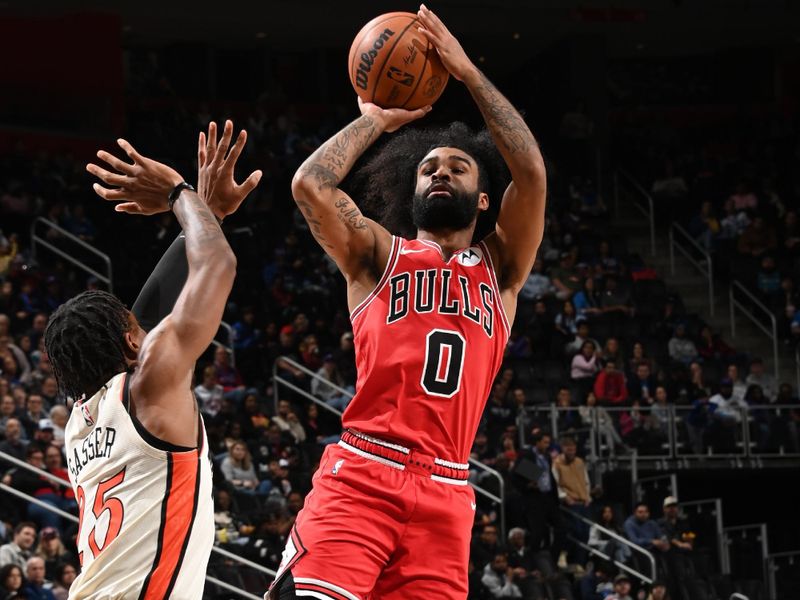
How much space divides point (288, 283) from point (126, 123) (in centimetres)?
528

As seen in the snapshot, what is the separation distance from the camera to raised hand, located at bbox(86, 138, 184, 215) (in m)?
3.85

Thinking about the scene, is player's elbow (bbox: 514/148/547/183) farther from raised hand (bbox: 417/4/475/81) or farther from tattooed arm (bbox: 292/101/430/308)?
tattooed arm (bbox: 292/101/430/308)

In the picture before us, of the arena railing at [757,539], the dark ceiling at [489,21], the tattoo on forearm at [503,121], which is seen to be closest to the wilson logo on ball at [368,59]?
the tattoo on forearm at [503,121]

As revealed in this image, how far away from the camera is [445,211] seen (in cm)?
502

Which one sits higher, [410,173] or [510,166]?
[410,173]

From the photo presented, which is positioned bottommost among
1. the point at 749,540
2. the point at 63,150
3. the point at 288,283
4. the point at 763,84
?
the point at 749,540

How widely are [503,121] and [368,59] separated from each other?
576 mm

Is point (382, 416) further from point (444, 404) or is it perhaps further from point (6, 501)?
point (6, 501)

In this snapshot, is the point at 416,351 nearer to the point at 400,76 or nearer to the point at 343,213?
the point at 343,213

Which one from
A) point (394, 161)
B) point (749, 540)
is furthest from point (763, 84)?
point (394, 161)

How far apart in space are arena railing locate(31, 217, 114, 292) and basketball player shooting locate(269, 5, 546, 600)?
10073 millimetres

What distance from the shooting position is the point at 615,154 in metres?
22.4

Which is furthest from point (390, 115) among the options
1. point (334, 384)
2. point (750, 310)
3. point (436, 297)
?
point (750, 310)

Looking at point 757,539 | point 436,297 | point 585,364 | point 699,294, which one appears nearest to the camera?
point 436,297
